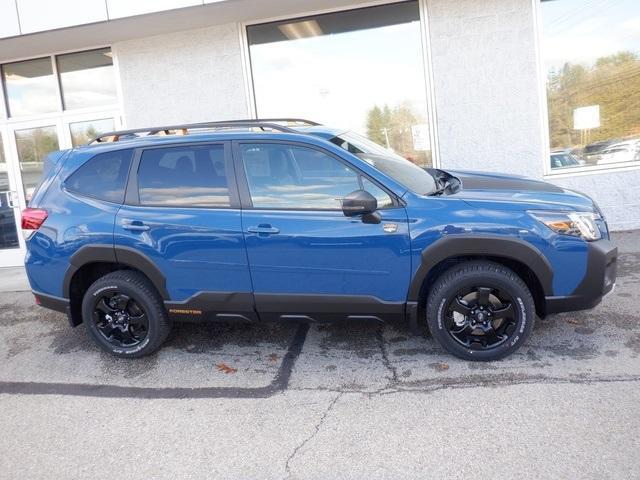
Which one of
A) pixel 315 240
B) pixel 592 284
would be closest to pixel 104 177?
pixel 315 240

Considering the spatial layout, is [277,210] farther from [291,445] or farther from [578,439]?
[578,439]

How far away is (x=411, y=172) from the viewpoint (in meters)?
4.55

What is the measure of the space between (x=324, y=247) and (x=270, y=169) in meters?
0.74

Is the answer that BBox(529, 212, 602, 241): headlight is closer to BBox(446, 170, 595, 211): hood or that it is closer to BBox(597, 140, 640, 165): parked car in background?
BBox(446, 170, 595, 211): hood

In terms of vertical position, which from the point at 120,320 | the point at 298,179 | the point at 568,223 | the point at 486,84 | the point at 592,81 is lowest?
the point at 120,320

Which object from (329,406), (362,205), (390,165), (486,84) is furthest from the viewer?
(486,84)

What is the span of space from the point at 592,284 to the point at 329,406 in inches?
78.9

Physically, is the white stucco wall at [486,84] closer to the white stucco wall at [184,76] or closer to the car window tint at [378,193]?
the white stucco wall at [184,76]

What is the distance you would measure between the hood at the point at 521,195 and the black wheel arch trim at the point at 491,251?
0.26 meters

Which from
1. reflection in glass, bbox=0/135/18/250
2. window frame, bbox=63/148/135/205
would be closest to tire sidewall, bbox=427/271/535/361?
window frame, bbox=63/148/135/205

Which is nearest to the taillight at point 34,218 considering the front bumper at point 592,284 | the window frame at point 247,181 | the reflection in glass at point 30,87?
the window frame at point 247,181

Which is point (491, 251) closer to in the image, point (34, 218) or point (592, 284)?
point (592, 284)

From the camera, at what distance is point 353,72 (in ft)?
26.8

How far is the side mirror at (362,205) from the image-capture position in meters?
3.85
